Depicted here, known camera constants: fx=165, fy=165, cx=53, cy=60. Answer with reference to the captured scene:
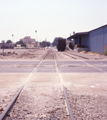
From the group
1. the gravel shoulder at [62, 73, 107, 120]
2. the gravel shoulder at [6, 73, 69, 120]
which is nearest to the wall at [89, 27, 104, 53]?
the gravel shoulder at [62, 73, 107, 120]

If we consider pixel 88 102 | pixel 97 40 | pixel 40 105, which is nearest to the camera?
pixel 40 105

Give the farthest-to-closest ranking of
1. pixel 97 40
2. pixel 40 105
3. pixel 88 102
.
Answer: pixel 97 40, pixel 88 102, pixel 40 105

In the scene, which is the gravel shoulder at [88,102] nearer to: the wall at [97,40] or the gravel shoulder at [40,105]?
the gravel shoulder at [40,105]

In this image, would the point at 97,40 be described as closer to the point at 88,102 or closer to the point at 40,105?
the point at 88,102

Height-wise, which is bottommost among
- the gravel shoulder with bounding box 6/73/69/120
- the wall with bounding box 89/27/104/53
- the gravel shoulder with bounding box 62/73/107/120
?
the gravel shoulder with bounding box 62/73/107/120

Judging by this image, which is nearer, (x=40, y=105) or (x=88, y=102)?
(x=40, y=105)

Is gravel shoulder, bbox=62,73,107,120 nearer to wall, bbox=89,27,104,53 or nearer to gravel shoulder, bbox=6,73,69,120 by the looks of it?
gravel shoulder, bbox=6,73,69,120

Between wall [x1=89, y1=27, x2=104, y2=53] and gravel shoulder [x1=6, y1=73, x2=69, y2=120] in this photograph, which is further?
wall [x1=89, y1=27, x2=104, y2=53]

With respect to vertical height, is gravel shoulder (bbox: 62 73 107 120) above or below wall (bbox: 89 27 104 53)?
below

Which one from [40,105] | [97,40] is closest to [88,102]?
[40,105]

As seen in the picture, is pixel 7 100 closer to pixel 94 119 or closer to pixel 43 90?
pixel 43 90

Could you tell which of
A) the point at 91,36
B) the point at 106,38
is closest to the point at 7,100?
the point at 106,38

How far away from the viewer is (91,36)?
4341 centimetres

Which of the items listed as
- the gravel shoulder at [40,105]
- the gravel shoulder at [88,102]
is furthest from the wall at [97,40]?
the gravel shoulder at [40,105]
